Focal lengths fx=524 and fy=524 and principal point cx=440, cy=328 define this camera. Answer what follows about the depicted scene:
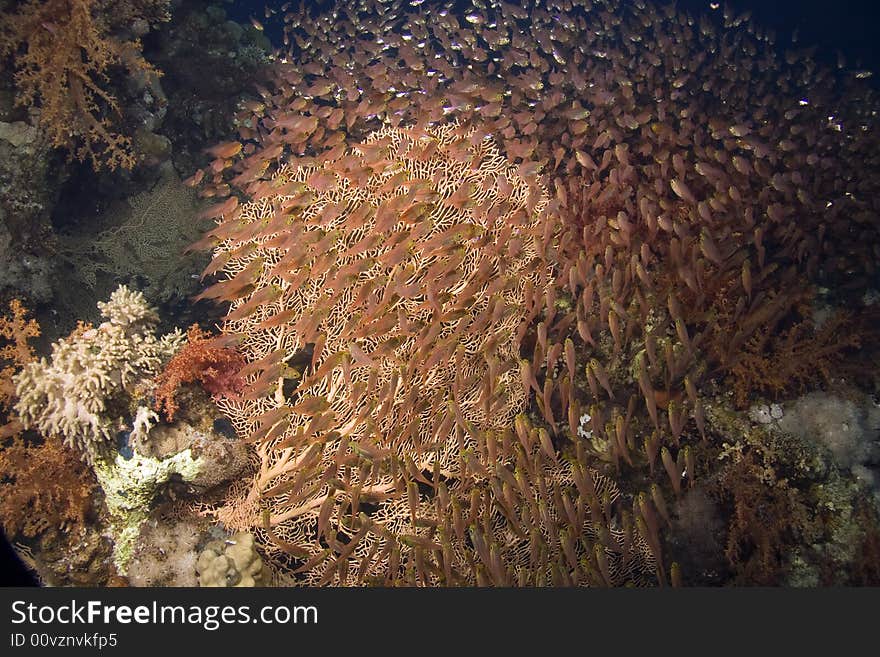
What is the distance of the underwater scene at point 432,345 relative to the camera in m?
4.00

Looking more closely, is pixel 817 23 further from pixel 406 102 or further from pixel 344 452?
pixel 344 452

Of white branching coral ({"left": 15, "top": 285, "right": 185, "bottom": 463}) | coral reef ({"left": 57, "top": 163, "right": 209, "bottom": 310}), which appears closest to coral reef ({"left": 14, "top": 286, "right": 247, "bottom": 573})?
white branching coral ({"left": 15, "top": 285, "right": 185, "bottom": 463})

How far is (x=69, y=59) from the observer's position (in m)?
5.42

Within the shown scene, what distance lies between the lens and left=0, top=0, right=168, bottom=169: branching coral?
518cm

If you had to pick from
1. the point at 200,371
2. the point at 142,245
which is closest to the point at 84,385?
the point at 200,371

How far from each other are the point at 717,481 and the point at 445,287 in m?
3.00

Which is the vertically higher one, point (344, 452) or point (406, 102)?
point (406, 102)

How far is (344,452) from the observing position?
4.22m

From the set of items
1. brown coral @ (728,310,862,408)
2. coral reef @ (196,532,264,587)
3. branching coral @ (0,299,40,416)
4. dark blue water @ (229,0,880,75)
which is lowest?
dark blue water @ (229,0,880,75)

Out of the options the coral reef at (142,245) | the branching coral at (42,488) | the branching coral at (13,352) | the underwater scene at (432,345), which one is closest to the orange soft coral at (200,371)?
the underwater scene at (432,345)

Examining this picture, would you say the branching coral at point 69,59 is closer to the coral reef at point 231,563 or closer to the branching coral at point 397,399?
the branching coral at point 397,399

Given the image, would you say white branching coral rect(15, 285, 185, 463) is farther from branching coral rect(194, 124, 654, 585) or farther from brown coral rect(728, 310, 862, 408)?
brown coral rect(728, 310, 862, 408)

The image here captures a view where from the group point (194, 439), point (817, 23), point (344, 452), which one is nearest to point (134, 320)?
point (194, 439)

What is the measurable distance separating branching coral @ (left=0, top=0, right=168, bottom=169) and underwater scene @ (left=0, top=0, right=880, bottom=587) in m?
0.04
